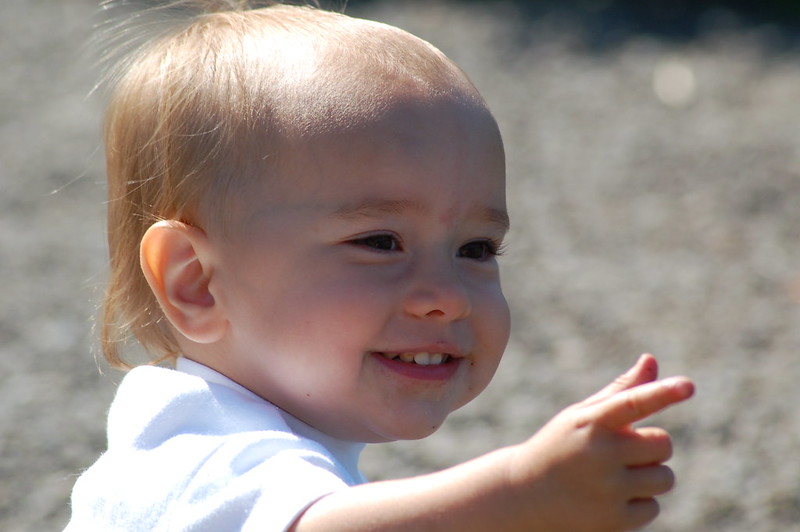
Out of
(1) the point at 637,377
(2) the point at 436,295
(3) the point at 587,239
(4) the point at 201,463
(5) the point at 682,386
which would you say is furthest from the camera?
(3) the point at 587,239

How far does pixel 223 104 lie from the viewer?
1.40 m

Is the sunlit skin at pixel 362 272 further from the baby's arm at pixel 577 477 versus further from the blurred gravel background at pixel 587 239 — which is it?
the blurred gravel background at pixel 587 239

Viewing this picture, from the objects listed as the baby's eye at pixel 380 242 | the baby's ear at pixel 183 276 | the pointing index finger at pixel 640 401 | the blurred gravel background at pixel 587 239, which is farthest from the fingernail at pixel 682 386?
the blurred gravel background at pixel 587 239

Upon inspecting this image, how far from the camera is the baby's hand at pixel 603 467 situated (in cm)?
93

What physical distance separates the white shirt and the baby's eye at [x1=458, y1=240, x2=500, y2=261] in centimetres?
30

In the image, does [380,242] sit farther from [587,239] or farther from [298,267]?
[587,239]

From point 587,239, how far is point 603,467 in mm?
3450

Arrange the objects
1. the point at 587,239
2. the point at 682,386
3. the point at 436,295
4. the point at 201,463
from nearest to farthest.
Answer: the point at 682,386, the point at 201,463, the point at 436,295, the point at 587,239

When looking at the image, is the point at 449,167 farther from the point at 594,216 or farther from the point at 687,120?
the point at 687,120

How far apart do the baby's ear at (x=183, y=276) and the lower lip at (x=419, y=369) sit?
9.3 inches

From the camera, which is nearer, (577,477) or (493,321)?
(577,477)

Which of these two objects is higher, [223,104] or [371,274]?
[223,104]

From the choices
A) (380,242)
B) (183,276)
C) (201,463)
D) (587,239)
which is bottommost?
(587,239)

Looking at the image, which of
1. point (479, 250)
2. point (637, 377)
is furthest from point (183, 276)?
point (637, 377)
